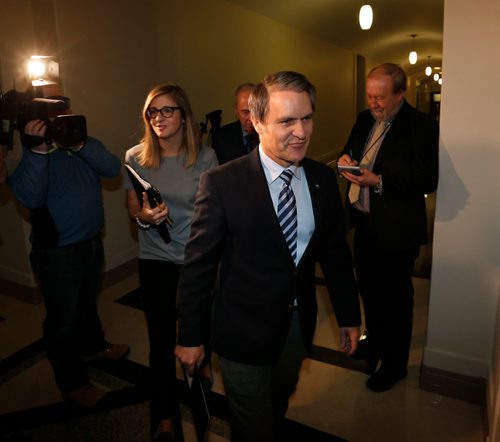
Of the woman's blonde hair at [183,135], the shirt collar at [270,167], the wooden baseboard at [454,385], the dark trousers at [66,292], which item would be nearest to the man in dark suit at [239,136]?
the woman's blonde hair at [183,135]

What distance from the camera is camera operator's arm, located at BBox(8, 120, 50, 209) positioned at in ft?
6.34

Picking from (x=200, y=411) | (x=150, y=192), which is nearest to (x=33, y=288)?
(x=150, y=192)

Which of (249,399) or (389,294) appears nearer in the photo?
(249,399)

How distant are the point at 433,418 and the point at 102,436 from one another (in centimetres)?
166

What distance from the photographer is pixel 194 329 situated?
57.4 inches

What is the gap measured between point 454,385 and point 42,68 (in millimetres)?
3399

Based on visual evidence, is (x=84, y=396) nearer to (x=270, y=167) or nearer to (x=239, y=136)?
(x=270, y=167)

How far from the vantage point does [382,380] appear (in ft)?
7.90

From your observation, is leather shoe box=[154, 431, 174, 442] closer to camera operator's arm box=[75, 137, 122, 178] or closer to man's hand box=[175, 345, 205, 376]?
man's hand box=[175, 345, 205, 376]

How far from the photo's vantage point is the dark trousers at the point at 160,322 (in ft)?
6.66

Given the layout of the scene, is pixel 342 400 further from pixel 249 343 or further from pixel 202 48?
pixel 202 48

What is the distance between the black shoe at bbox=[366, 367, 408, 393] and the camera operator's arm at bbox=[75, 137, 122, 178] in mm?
1843

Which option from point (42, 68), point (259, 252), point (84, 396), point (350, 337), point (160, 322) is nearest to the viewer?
point (259, 252)

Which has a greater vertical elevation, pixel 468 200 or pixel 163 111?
pixel 163 111
